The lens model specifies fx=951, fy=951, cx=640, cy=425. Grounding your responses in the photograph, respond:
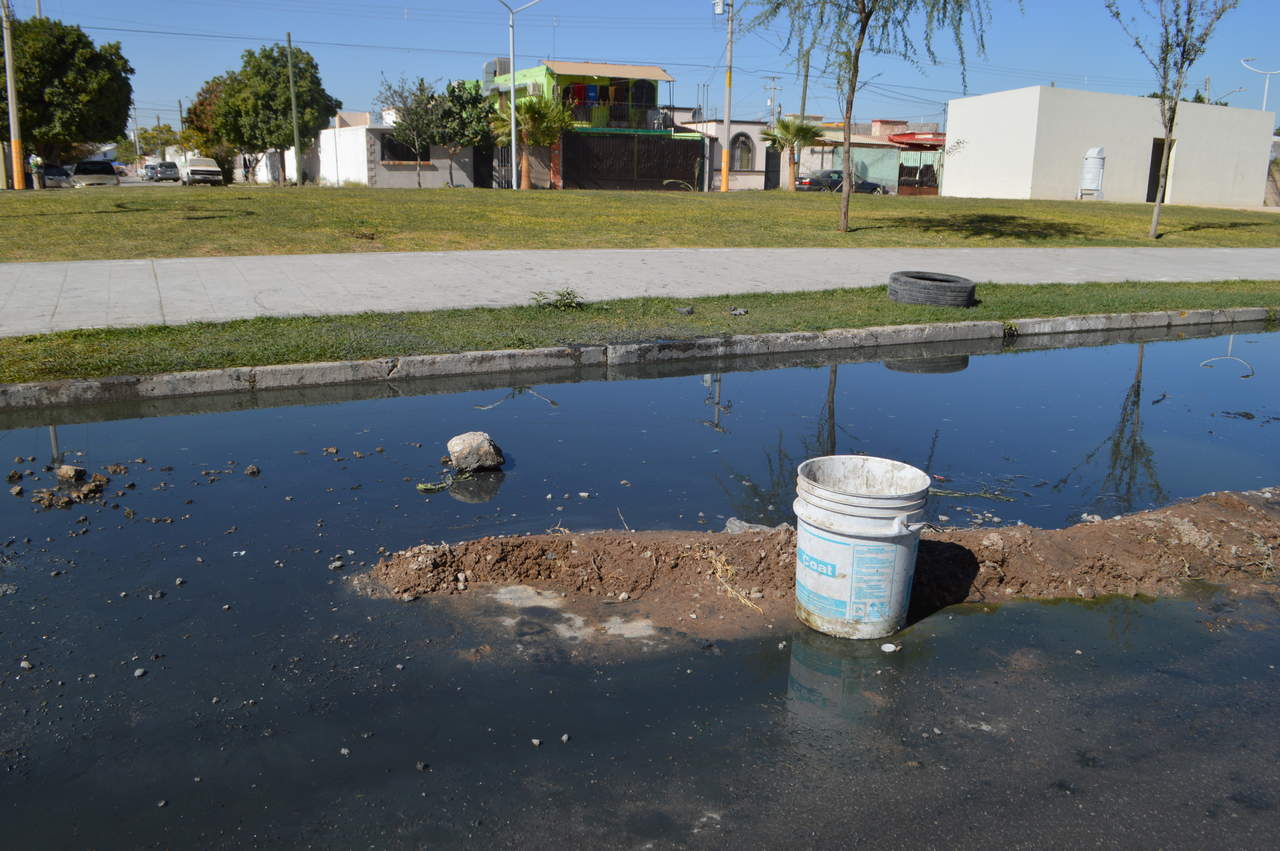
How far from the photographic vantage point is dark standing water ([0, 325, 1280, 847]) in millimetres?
3061

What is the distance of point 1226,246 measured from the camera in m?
23.1

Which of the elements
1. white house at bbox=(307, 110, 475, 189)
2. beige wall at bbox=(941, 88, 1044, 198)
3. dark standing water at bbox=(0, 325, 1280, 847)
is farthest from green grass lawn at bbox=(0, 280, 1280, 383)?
white house at bbox=(307, 110, 475, 189)

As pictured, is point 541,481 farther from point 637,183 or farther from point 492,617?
point 637,183

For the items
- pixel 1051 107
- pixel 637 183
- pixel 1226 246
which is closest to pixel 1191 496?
pixel 1226 246

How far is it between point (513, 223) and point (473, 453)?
15.1 m

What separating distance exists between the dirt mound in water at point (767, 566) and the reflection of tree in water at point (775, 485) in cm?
61

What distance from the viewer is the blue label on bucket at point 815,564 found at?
161 inches

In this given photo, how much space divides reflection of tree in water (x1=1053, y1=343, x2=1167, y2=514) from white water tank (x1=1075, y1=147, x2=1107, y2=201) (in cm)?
3439

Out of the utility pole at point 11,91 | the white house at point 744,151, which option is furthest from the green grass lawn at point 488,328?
the white house at point 744,151

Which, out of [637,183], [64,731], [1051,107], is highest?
[1051,107]

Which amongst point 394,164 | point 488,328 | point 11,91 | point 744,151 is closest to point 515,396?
point 488,328

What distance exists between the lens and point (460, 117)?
42344 millimetres

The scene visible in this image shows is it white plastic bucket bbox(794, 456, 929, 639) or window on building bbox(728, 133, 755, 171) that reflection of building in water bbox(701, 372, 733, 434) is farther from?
window on building bbox(728, 133, 755, 171)

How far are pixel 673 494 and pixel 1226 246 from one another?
22.6 metres
